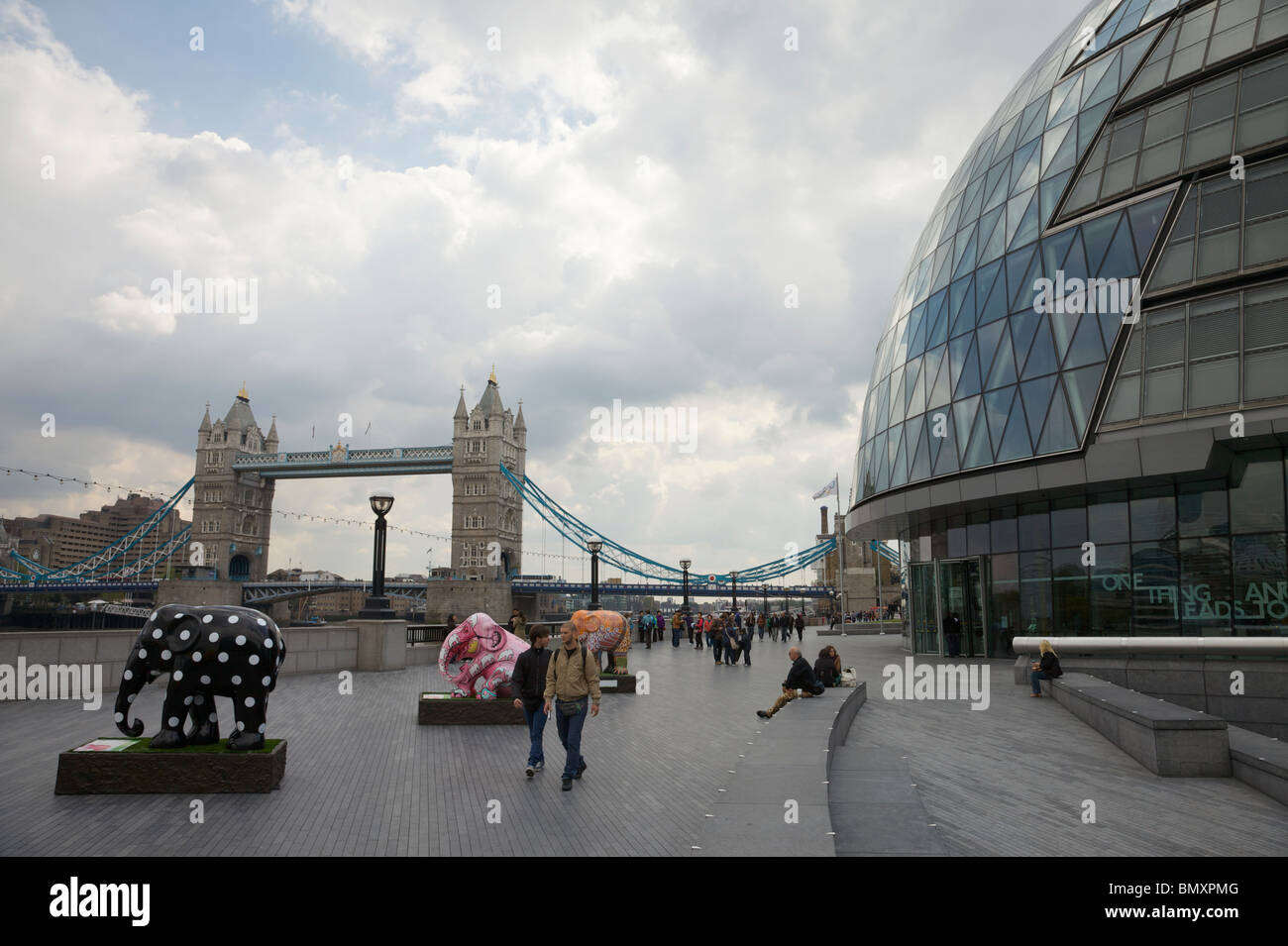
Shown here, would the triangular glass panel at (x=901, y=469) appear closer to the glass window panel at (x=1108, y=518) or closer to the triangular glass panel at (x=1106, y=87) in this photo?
the glass window panel at (x=1108, y=518)

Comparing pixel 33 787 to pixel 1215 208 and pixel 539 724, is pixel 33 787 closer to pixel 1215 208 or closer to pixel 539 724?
pixel 539 724

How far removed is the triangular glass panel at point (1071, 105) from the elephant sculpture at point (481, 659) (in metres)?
25.4

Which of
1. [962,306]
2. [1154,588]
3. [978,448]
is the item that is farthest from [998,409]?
[1154,588]

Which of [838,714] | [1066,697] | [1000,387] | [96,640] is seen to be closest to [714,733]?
[838,714]

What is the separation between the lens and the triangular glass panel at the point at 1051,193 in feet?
80.2

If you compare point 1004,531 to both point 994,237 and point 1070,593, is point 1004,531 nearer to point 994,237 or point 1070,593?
point 1070,593

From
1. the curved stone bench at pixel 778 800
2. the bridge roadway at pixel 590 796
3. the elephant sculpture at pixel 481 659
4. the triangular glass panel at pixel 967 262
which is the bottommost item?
the bridge roadway at pixel 590 796

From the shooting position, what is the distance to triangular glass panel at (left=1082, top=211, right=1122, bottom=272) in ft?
73.1

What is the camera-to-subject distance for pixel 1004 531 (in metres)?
25.8

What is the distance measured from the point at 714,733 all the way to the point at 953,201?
89.5 feet

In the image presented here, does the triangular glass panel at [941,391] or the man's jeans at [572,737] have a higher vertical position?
the triangular glass panel at [941,391]

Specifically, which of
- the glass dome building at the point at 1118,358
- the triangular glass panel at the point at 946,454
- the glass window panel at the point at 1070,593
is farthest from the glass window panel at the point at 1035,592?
the triangular glass panel at the point at 946,454

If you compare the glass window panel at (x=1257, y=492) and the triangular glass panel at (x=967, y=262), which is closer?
the glass window panel at (x=1257, y=492)

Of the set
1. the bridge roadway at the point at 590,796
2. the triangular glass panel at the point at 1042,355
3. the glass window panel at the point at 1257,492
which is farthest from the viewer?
the triangular glass panel at the point at 1042,355
